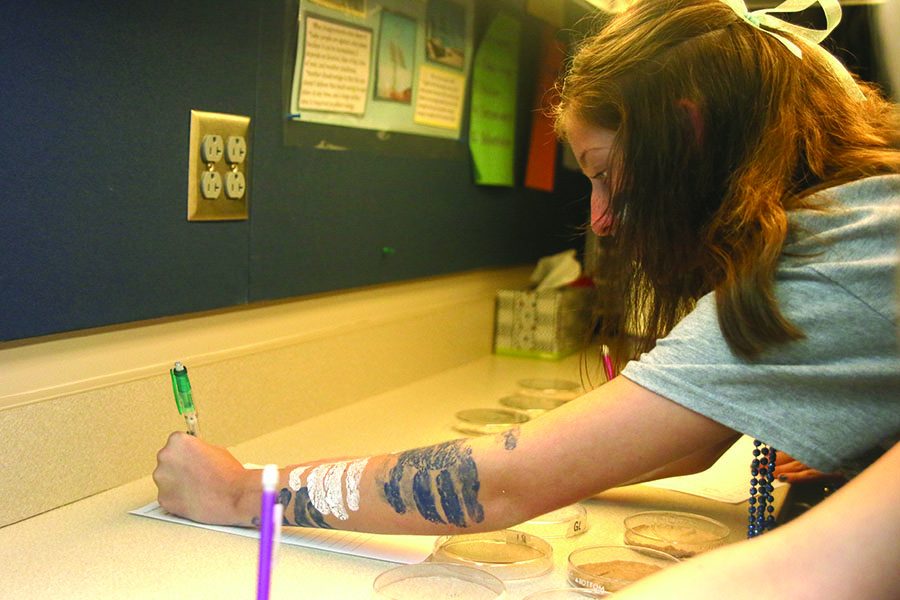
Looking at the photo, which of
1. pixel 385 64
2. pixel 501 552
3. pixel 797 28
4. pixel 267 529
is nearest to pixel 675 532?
pixel 501 552

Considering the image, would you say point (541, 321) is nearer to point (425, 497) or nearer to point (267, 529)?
point (425, 497)

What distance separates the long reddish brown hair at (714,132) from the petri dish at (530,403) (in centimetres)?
66

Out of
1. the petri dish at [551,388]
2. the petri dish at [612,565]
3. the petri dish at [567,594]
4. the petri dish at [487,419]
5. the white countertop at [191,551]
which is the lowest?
the white countertop at [191,551]

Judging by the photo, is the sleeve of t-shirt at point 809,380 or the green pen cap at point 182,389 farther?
the green pen cap at point 182,389

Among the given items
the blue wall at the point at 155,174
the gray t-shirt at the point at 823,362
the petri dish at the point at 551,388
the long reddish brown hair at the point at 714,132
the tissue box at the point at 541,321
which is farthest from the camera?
the tissue box at the point at 541,321

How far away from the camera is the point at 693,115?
0.98m

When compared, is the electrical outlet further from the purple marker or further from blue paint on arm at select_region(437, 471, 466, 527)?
the purple marker

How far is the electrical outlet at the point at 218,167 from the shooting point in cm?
129

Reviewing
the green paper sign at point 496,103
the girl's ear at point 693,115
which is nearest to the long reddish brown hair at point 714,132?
the girl's ear at point 693,115

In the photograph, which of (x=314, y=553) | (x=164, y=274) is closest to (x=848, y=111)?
(x=314, y=553)

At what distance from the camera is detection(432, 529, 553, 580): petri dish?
1.01 metres

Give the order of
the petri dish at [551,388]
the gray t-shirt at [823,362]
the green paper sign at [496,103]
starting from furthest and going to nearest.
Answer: the green paper sign at [496,103], the petri dish at [551,388], the gray t-shirt at [823,362]

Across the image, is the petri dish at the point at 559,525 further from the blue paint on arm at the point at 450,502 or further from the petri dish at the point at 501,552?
the blue paint on arm at the point at 450,502

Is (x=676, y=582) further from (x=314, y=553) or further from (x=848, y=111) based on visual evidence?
(x=848, y=111)
